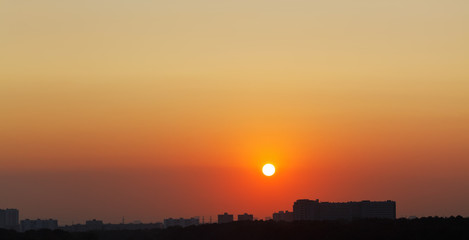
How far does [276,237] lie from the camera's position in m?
77.4

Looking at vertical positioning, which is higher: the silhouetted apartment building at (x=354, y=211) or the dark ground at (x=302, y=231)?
the silhouetted apartment building at (x=354, y=211)

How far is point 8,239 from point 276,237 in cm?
2325

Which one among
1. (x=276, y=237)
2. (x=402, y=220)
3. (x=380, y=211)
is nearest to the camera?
(x=276, y=237)

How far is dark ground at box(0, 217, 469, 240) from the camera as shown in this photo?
73375mm

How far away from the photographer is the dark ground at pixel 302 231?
73375mm

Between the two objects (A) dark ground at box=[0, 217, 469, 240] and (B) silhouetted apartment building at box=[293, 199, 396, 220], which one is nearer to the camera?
(A) dark ground at box=[0, 217, 469, 240]

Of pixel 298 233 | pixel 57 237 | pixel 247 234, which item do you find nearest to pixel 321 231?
pixel 298 233

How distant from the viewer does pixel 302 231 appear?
257 ft

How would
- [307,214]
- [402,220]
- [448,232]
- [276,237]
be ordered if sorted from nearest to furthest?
[448,232]
[276,237]
[402,220]
[307,214]

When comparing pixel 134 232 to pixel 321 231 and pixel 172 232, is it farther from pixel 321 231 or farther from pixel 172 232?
pixel 321 231

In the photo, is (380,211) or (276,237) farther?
(380,211)

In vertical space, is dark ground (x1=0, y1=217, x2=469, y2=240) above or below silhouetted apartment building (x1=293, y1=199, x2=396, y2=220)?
below

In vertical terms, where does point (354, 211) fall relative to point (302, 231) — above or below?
above

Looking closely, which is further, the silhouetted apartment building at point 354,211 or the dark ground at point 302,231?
the silhouetted apartment building at point 354,211
